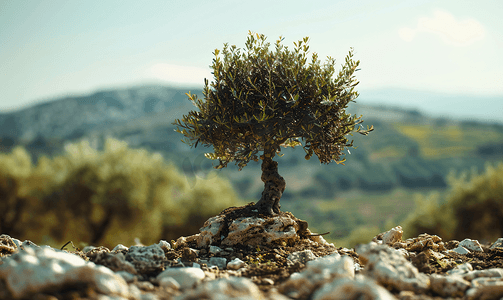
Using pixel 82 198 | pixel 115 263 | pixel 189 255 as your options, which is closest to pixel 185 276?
pixel 115 263

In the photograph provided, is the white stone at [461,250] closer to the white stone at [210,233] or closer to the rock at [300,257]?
the rock at [300,257]

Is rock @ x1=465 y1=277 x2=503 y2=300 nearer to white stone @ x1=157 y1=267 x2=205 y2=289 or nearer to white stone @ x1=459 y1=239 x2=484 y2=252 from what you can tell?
white stone @ x1=157 y1=267 x2=205 y2=289

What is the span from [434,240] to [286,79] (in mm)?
7118

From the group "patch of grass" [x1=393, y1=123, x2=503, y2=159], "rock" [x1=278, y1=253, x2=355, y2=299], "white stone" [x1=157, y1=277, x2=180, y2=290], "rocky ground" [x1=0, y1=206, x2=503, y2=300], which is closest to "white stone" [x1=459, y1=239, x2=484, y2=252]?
"rocky ground" [x1=0, y1=206, x2=503, y2=300]

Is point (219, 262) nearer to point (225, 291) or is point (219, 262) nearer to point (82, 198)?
point (225, 291)

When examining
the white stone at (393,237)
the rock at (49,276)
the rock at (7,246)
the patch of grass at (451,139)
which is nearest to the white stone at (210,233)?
the rock at (49,276)

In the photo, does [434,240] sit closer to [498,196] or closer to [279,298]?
[279,298]

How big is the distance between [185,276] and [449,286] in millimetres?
4880

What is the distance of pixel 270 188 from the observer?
10.6 meters

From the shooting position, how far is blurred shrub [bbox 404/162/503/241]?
27.8 m

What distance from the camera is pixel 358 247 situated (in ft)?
21.7

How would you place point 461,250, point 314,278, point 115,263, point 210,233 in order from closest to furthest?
point 314,278 < point 115,263 < point 210,233 < point 461,250

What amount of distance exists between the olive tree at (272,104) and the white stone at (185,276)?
4.09m

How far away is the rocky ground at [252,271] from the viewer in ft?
16.2
